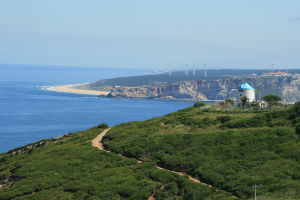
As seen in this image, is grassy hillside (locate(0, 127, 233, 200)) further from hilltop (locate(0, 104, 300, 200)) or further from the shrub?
the shrub

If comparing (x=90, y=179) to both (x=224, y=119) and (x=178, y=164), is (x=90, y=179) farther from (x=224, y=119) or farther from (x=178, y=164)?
(x=224, y=119)

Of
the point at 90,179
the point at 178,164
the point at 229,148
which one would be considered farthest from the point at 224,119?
the point at 90,179

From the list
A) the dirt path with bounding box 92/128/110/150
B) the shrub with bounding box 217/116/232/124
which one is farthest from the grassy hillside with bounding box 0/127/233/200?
the shrub with bounding box 217/116/232/124

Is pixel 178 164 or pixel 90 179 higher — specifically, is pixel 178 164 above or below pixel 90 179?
above

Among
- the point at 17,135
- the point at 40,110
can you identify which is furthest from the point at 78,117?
the point at 17,135

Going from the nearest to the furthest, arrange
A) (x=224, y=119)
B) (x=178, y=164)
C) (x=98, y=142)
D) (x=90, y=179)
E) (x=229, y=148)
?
(x=90, y=179) → (x=178, y=164) → (x=229, y=148) → (x=224, y=119) → (x=98, y=142)

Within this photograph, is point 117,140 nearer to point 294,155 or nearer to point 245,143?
point 245,143

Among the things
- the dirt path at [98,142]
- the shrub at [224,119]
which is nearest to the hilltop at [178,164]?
the shrub at [224,119]
